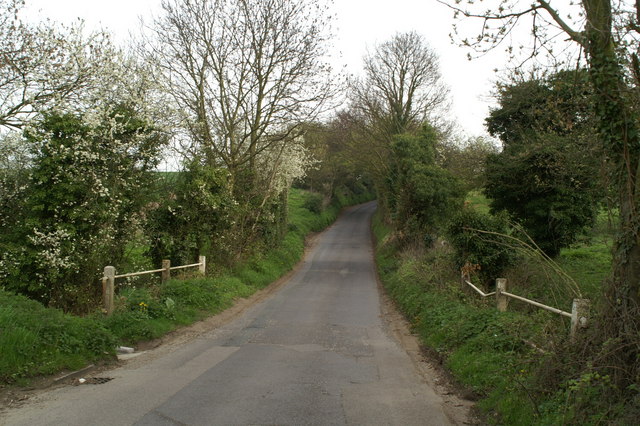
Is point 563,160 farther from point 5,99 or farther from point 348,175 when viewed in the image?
point 348,175

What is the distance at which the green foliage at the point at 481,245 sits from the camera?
1492 cm

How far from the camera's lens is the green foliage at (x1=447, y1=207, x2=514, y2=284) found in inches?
587

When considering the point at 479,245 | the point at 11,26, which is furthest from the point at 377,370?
the point at 11,26

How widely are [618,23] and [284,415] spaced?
20.2 feet

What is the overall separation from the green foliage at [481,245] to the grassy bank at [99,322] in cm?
743

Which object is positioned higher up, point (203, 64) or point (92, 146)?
point (203, 64)

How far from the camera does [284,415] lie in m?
5.97

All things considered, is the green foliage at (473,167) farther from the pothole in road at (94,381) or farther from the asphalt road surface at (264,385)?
the pothole in road at (94,381)

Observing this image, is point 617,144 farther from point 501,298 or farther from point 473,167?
point 473,167

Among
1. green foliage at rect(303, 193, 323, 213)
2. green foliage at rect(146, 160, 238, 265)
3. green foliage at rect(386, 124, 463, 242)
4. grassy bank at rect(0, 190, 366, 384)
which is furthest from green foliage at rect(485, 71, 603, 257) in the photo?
green foliage at rect(303, 193, 323, 213)

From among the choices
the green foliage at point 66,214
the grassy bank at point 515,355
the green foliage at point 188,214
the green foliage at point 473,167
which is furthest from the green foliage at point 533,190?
the green foliage at point 66,214

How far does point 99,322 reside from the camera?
9.79 m

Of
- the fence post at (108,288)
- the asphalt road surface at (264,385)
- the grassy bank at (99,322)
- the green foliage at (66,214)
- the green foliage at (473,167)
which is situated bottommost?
the asphalt road surface at (264,385)

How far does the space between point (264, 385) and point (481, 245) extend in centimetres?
944
